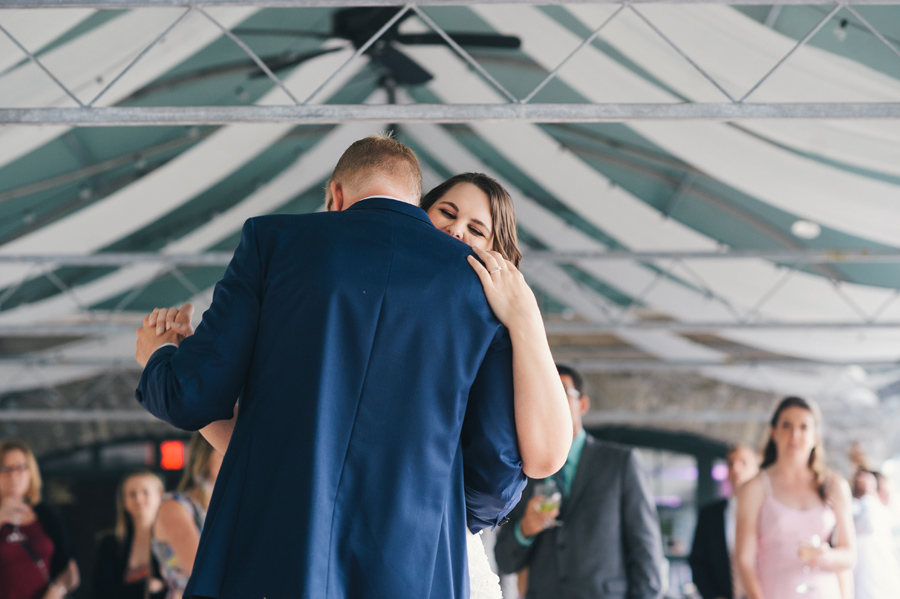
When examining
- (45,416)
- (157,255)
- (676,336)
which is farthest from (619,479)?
(45,416)

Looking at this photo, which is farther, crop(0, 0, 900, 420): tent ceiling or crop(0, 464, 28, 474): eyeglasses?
crop(0, 0, 900, 420): tent ceiling

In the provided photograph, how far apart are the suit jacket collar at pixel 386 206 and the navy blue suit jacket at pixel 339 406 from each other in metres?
0.03

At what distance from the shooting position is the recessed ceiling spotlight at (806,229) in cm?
728

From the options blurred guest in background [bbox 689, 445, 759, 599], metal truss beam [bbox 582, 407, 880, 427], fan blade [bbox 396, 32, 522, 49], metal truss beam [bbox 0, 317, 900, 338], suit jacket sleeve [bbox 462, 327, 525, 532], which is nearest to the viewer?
suit jacket sleeve [bbox 462, 327, 525, 532]

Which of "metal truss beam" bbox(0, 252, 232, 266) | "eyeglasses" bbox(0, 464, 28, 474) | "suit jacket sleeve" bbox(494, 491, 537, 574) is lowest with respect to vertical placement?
"suit jacket sleeve" bbox(494, 491, 537, 574)

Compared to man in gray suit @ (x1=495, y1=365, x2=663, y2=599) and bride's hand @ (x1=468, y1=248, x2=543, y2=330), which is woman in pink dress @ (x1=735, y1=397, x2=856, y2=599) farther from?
bride's hand @ (x1=468, y1=248, x2=543, y2=330)

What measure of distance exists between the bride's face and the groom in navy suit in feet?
1.42

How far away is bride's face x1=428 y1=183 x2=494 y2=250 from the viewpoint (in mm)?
1763

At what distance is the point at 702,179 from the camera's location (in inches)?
288

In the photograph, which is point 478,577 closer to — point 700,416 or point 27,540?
point 27,540

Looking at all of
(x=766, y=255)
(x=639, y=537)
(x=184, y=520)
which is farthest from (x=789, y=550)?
(x=766, y=255)

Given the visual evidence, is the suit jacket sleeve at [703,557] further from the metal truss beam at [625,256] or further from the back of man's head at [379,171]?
the back of man's head at [379,171]

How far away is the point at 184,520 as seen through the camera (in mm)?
3092

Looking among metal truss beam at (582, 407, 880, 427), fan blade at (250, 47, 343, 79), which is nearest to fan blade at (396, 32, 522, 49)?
fan blade at (250, 47, 343, 79)
